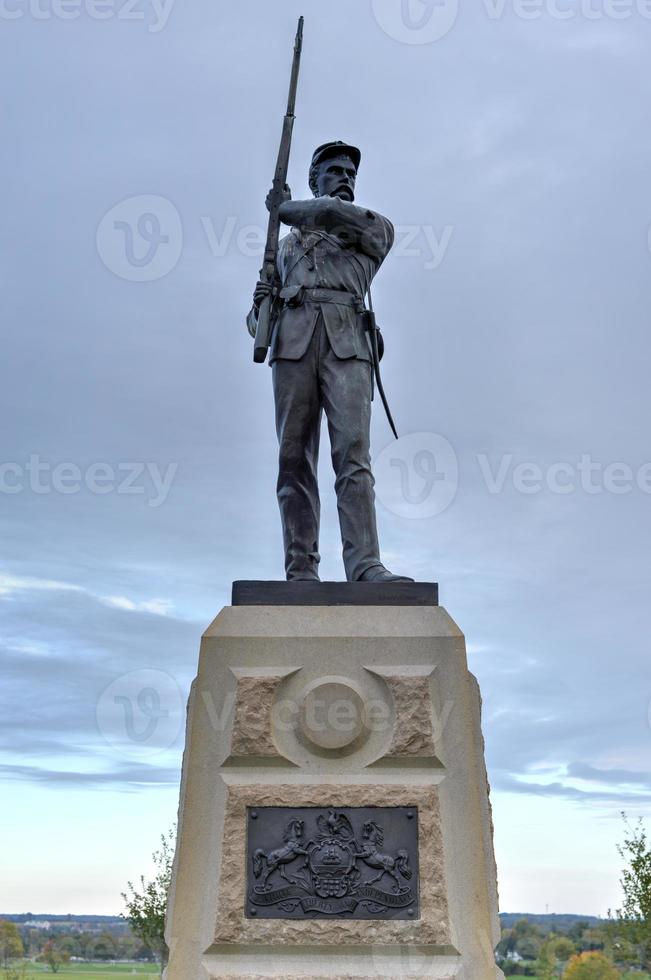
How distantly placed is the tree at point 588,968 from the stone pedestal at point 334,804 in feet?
91.4

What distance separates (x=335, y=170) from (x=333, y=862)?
4446mm

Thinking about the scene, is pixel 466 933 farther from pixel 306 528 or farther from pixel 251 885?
pixel 306 528

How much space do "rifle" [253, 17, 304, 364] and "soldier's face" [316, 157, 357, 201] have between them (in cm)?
26

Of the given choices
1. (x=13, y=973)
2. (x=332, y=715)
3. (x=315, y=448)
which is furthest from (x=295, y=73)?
(x=13, y=973)

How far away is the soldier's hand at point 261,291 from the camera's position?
305 inches

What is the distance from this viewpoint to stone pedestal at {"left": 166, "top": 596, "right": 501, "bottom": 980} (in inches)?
243

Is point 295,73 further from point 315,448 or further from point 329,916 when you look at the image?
point 329,916

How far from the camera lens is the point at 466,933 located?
246 inches

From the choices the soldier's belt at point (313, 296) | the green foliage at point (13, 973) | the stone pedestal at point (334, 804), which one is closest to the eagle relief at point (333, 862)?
the stone pedestal at point (334, 804)

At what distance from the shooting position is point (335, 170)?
26.4 ft

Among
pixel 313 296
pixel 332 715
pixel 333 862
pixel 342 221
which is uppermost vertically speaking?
pixel 342 221

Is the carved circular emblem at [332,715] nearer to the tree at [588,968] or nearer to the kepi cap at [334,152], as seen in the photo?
the kepi cap at [334,152]

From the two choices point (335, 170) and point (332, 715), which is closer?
point (332, 715)

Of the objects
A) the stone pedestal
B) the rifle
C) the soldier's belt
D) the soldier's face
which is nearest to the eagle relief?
the stone pedestal
